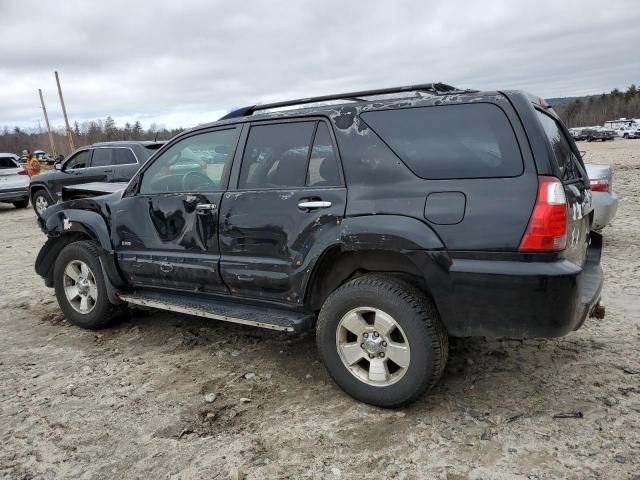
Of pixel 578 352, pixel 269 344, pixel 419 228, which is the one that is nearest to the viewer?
pixel 419 228

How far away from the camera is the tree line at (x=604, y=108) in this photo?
101500mm

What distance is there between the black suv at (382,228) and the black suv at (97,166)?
6.88 m

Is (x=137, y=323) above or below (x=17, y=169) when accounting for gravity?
below

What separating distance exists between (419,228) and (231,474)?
1605 mm

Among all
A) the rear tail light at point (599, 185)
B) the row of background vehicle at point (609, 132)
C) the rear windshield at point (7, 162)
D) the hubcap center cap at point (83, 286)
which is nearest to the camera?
the hubcap center cap at point (83, 286)

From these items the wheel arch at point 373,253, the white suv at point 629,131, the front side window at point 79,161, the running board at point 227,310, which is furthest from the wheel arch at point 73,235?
the white suv at point 629,131

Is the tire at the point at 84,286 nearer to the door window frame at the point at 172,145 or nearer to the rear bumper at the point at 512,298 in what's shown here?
the door window frame at the point at 172,145

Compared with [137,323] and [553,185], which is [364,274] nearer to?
[553,185]

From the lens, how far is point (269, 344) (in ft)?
13.7

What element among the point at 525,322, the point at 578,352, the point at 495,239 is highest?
the point at 495,239

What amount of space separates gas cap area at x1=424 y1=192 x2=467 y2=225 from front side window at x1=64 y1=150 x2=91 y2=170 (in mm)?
10518

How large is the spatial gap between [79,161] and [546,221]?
37.7ft

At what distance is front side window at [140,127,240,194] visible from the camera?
150 inches

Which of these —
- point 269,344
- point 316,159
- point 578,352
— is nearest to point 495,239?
point 316,159
